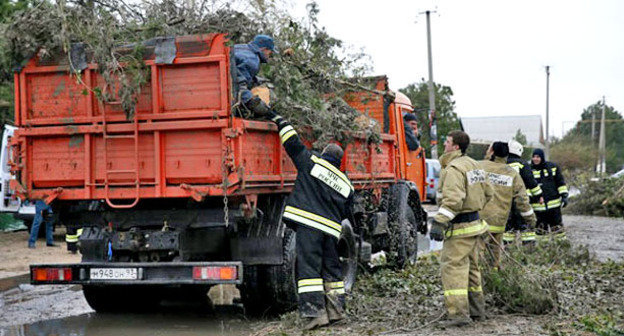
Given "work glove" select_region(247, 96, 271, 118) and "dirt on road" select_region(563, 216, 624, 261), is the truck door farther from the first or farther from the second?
"work glove" select_region(247, 96, 271, 118)

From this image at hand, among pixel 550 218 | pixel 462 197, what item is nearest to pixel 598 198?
pixel 550 218

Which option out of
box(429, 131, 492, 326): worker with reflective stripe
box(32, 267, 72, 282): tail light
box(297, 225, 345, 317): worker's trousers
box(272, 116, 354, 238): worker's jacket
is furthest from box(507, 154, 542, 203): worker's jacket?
box(32, 267, 72, 282): tail light

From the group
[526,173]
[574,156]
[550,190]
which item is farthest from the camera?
[574,156]

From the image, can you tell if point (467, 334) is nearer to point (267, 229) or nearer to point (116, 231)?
point (267, 229)

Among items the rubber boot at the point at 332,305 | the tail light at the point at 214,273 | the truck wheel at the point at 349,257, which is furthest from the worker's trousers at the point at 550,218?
the tail light at the point at 214,273

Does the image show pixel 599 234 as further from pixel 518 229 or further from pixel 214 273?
pixel 214 273

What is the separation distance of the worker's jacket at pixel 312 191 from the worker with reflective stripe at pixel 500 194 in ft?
6.30

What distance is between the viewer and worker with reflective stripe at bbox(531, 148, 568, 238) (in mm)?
12102

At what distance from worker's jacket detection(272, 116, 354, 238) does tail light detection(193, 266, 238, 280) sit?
27.4 inches

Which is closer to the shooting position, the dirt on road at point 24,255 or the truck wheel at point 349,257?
the truck wheel at point 349,257

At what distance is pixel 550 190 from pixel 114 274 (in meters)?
7.69

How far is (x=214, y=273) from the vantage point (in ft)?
22.4

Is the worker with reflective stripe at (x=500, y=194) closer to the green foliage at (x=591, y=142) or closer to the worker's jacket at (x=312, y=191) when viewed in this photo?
the worker's jacket at (x=312, y=191)

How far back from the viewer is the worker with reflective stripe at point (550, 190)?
12102 mm
